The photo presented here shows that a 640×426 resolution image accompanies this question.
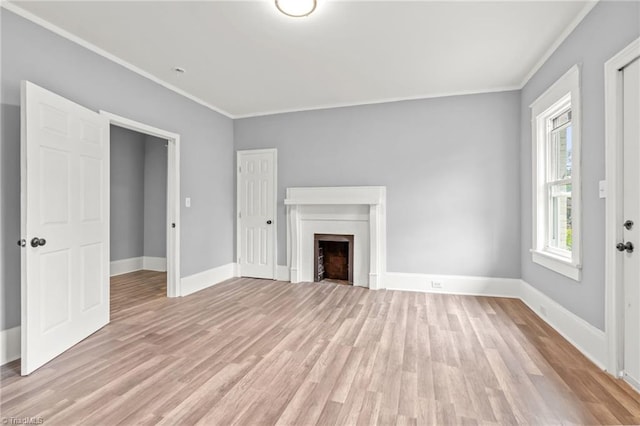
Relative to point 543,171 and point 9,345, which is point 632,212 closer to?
point 543,171

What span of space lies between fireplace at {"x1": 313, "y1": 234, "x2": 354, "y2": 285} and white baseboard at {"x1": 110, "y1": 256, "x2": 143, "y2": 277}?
357cm

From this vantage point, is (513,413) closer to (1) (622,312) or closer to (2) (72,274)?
(1) (622,312)

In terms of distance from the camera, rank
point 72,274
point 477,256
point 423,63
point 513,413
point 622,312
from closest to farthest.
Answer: point 513,413, point 622,312, point 72,274, point 423,63, point 477,256

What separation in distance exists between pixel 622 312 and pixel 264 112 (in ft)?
16.1

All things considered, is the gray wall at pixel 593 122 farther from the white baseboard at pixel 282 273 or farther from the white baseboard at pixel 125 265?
the white baseboard at pixel 125 265

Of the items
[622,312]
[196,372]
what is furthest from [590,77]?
[196,372]

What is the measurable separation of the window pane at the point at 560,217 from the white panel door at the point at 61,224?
465 cm

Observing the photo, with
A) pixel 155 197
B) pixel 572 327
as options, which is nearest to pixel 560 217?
pixel 572 327

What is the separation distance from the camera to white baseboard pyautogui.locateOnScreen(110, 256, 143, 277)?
546cm

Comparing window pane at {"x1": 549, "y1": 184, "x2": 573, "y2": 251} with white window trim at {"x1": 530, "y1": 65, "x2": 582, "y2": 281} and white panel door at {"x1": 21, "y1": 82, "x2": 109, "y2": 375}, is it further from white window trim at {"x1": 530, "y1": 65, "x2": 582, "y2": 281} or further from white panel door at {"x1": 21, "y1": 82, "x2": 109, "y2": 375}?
white panel door at {"x1": 21, "y1": 82, "x2": 109, "y2": 375}

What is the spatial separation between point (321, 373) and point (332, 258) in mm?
2889

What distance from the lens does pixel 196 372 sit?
7.29 feet

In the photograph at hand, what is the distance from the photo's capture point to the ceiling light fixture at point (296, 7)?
7.63ft

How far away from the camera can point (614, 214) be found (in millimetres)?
2125
